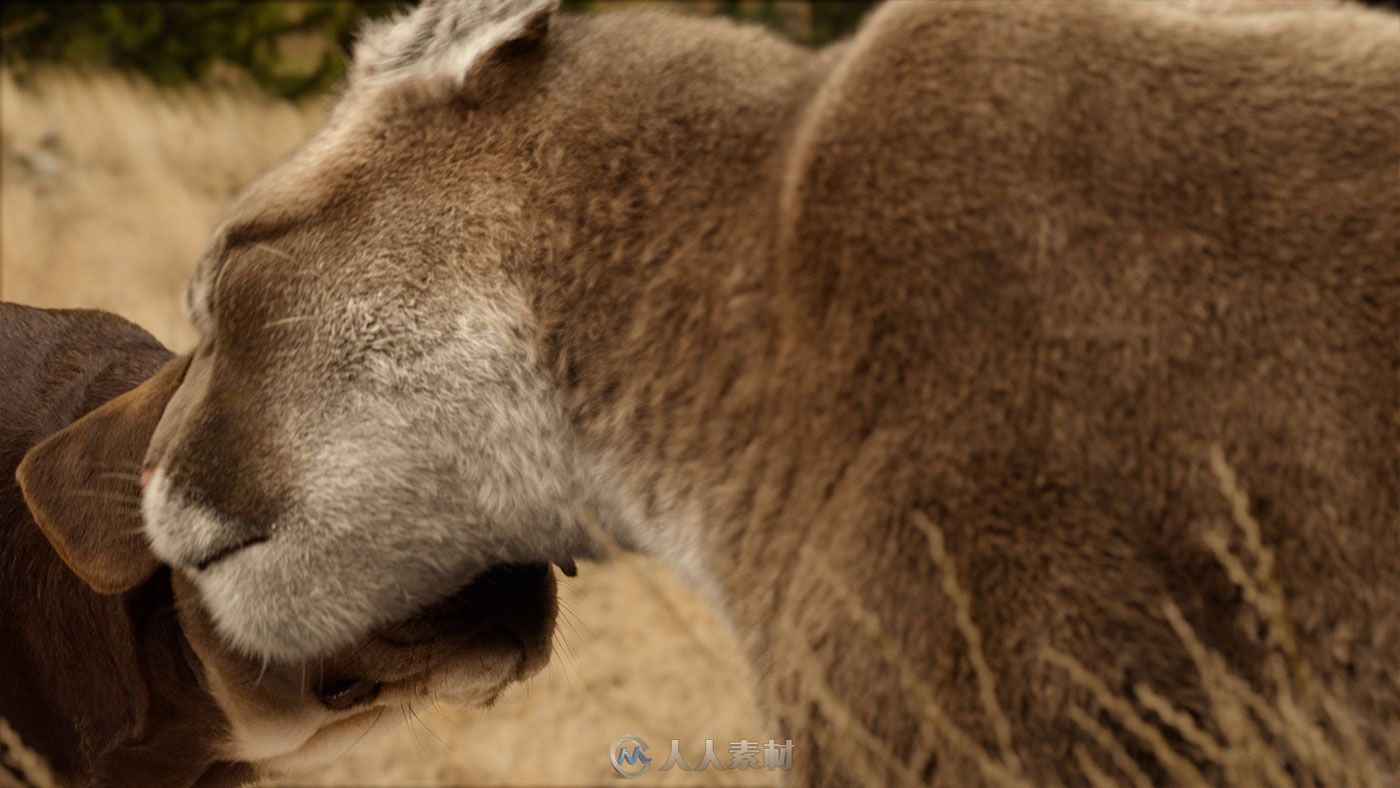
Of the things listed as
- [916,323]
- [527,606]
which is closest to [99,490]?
[527,606]

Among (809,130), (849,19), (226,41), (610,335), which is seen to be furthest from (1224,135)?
(226,41)

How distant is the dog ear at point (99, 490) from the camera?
295 centimetres

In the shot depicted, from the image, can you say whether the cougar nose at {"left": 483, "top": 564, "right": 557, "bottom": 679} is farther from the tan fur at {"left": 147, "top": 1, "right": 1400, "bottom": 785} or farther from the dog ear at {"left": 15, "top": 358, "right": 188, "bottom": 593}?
the dog ear at {"left": 15, "top": 358, "right": 188, "bottom": 593}

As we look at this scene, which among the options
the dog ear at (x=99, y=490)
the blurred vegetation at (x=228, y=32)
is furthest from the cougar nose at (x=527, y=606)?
the blurred vegetation at (x=228, y=32)

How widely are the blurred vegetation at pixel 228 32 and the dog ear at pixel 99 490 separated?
5.88 meters

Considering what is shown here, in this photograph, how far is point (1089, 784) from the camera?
2172 mm

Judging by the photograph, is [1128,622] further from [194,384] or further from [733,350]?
[194,384]

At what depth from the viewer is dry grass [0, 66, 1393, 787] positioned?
82.8 inches

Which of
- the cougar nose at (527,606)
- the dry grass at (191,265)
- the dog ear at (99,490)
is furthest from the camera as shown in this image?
the dry grass at (191,265)

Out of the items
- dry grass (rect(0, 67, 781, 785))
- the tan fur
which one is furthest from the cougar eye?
dry grass (rect(0, 67, 781, 785))

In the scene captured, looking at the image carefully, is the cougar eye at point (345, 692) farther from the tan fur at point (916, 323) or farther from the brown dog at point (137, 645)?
the tan fur at point (916, 323)

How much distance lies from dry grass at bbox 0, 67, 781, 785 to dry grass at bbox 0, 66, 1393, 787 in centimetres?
1

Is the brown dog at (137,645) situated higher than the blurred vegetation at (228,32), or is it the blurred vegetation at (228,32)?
the brown dog at (137,645)

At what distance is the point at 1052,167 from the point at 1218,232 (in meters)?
0.25
